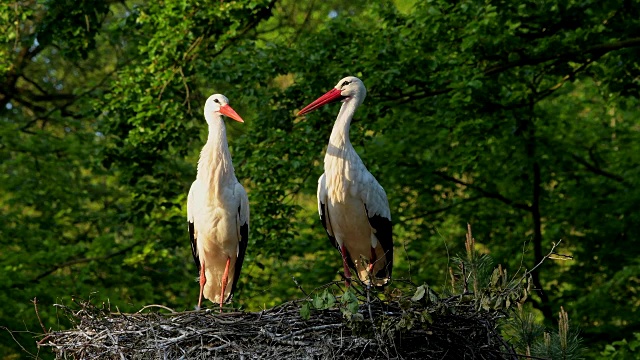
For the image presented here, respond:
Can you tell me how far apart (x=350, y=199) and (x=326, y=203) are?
0.21 meters

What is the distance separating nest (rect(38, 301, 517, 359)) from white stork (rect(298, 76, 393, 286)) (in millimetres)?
2249

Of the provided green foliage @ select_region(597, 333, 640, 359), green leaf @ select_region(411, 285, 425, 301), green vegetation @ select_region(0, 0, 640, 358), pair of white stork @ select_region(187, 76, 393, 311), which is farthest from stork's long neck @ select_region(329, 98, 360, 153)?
green foliage @ select_region(597, 333, 640, 359)

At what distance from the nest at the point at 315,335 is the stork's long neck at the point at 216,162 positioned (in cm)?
226

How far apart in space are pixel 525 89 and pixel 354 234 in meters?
4.67

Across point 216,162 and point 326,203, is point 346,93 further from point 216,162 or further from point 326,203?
point 216,162

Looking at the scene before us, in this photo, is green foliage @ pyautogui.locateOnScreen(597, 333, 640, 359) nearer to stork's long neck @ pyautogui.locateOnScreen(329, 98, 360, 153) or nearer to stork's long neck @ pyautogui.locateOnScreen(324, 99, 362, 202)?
stork's long neck @ pyautogui.locateOnScreen(324, 99, 362, 202)

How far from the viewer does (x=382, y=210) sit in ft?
25.9

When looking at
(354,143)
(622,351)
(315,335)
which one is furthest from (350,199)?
(622,351)

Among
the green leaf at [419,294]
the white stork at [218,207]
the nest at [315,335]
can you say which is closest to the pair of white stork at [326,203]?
the white stork at [218,207]

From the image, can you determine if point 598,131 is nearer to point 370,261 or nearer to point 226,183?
point 370,261

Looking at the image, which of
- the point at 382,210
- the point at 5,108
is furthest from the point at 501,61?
the point at 5,108

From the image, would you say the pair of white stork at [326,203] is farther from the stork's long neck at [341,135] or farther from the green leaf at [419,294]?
the green leaf at [419,294]

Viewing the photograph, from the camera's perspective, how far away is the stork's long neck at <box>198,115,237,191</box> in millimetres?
7656

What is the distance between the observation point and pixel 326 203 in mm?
7812
